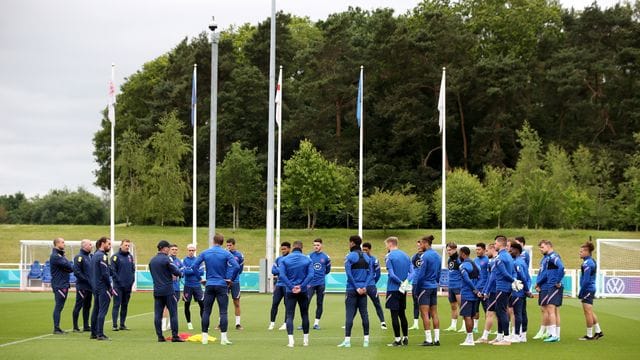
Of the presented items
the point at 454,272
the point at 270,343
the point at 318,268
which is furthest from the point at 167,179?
the point at 270,343

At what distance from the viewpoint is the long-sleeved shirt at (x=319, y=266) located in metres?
21.8

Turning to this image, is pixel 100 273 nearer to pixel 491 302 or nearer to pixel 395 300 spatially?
pixel 395 300

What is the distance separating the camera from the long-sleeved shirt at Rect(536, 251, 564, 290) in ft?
66.0

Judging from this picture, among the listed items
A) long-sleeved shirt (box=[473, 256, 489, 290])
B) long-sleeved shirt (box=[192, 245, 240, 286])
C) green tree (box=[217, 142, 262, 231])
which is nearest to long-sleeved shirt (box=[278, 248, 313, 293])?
long-sleeved shirt (box=[192, 245, 240, 286])

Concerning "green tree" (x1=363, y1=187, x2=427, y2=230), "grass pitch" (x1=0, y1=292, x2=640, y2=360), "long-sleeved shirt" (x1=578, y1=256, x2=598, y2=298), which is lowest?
"grass pitch" (x1=0, y1=292, x2=640, y2=360)

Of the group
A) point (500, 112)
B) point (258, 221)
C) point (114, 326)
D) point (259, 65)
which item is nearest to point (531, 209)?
point (500, 112)

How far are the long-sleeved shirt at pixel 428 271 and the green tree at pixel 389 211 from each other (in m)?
46.1

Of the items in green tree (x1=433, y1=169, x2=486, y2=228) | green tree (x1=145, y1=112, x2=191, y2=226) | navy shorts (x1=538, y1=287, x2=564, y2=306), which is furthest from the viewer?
green tree (x1=145, y1=112, x2=191, y2=226)

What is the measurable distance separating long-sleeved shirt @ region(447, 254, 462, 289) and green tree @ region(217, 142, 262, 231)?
160 feet

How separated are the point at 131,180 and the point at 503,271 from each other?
2223 inches

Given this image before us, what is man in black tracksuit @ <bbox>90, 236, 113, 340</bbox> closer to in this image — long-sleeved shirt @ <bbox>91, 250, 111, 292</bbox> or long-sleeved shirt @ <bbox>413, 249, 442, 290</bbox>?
long-sleeved shirt @ <bbox>91, 250, 111, 292</bbox>

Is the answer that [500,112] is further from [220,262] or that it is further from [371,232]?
[220,262]

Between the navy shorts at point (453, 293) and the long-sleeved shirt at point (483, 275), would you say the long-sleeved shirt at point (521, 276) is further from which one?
the navy shorts at point (453, 293)

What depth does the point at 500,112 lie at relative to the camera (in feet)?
243
